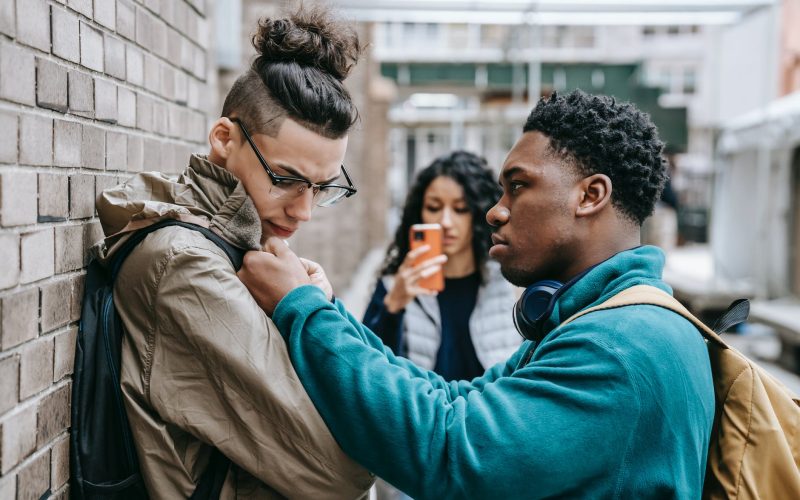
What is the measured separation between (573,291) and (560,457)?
44cm

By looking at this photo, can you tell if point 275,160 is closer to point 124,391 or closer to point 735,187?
Answer: point 124,391

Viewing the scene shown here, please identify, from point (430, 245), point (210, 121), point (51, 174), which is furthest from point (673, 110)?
point (51, 174)

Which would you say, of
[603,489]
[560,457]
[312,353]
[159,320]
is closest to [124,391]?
[159,320]

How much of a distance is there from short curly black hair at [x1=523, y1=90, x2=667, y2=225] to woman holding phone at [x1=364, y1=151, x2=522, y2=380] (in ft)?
5.01

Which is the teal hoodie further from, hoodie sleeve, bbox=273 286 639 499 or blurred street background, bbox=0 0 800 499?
blurred street background, bbox=0 0 800 499

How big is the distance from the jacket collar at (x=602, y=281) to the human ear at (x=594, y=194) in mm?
130

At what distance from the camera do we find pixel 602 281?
1766mm

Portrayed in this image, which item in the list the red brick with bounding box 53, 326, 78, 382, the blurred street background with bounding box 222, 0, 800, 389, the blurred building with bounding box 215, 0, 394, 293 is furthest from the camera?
the blurred street background with bounding box 222, 0, 800, 389

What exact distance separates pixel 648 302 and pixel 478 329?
183 centimetres

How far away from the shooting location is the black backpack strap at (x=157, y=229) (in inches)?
64.4

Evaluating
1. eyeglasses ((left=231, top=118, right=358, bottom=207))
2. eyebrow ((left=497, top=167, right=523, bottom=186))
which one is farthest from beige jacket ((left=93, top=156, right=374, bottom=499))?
eyebrow ((left=497, top=167, right=523, bottom=186))

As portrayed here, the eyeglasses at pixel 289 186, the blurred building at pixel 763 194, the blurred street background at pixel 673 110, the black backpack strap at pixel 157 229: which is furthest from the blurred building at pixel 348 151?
the blurred building at pixel 763 194

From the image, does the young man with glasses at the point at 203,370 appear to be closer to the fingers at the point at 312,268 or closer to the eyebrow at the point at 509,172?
the fingers at the point at 312,268

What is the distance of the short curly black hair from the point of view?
1856 mm
